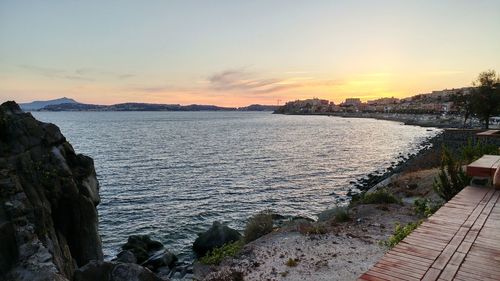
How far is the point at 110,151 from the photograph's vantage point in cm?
6056

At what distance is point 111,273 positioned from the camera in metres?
8.24

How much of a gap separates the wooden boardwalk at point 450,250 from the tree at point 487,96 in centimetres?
5078

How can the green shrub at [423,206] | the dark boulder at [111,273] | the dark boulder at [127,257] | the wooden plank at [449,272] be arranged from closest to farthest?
the wooden plank at [449,272] < the dark boulder at [111,273] < the green shrub at [423,206] < the dark boulder at [127,257]

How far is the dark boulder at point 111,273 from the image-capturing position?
26.8 ft

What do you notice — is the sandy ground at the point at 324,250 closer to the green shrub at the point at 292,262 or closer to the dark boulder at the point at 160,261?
the green shrub at the point at 292,262

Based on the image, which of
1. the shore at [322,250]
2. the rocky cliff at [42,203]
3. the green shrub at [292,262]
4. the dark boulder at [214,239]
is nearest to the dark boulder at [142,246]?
the dark boulder at [214,239]

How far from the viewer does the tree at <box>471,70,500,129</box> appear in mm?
49041

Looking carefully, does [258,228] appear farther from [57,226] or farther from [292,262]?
[57,226]

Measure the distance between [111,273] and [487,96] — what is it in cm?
5495

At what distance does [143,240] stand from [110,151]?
45736 mm

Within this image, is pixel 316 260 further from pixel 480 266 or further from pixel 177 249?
pixel 177 249

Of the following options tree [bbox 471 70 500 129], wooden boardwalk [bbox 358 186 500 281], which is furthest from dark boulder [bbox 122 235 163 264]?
tree [bbox 471 70 500 129]

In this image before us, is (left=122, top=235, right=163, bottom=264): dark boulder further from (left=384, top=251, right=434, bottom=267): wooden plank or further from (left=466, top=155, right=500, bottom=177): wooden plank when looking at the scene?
(left=384, top=251, right=434, bottom=267): wooden plank

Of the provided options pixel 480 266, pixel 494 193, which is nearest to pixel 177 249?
pixel 494 193
